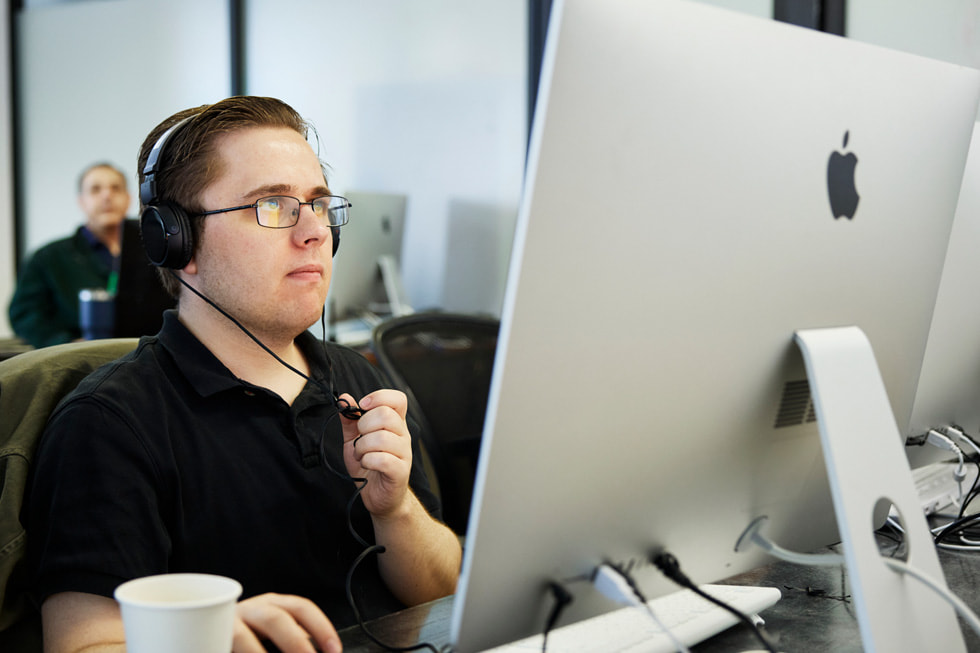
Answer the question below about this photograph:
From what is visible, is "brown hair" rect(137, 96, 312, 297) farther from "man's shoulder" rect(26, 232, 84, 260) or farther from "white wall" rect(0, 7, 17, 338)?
"white wall" rect(0, 7, 17, 338)

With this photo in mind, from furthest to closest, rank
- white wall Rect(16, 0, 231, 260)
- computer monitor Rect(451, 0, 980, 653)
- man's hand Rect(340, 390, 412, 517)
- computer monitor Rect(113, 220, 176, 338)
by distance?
white wall Rect(16, 0, 231, 260), computer monitor Rect(113, 220, 176, 338), man's hand Rect(340, 390, 412, 517), computer monitor Rect(451, 0, 980, 653)

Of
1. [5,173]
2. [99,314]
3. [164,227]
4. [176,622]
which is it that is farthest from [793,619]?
[5,173]

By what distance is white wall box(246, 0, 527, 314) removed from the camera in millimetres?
3598

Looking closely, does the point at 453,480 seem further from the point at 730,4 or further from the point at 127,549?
the point at 730,4

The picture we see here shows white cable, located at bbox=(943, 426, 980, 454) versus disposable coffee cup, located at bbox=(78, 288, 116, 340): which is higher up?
white cable, located at bbox=(943, 426, 980, 454)

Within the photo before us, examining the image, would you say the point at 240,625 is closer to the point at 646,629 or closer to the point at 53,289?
the point at 646,629

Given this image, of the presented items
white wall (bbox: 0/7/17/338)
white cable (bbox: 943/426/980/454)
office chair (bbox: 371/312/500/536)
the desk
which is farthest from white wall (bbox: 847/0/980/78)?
white wall (bbox: 0/7/17/338)

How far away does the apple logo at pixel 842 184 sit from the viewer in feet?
2.24

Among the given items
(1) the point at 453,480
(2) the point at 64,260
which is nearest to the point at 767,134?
(1) the point at 453,480

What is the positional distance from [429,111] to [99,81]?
81.7 inches

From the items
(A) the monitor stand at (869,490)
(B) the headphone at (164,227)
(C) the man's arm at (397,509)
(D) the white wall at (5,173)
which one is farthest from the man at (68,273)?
(A) the monitor stand at (869,490)

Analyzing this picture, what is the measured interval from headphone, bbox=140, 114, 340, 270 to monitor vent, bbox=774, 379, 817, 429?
69cm

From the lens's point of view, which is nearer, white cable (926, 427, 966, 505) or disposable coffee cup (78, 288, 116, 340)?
white cable (926, 427, 966, 505)

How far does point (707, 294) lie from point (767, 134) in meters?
0.12
